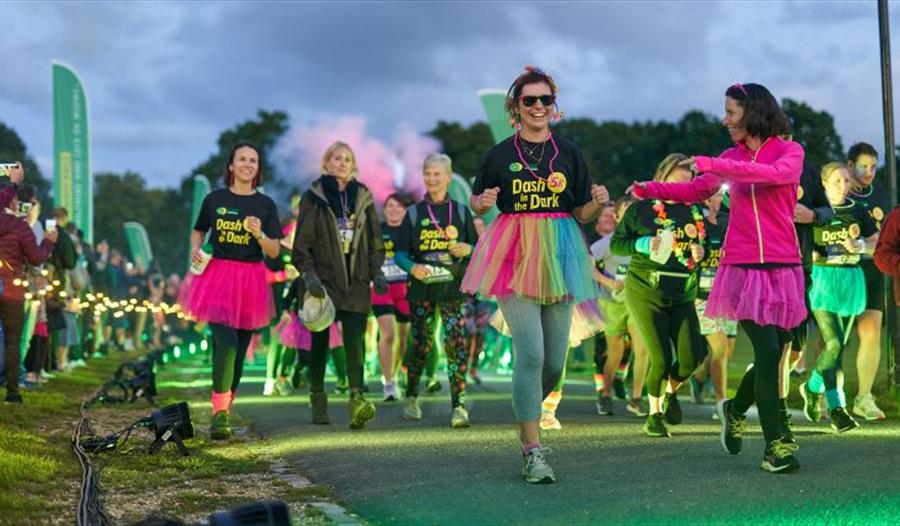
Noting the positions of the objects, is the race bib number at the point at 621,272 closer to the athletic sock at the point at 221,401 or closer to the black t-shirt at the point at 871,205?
the black t-shirt at the point at 871,205

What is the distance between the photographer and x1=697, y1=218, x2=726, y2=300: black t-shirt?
10680 millimetres

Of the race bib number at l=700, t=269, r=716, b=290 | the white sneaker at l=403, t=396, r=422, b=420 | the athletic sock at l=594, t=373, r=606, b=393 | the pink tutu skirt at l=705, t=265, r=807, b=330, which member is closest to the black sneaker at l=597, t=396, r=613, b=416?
the athletic sock at l=594, t=373, r=606, b=393

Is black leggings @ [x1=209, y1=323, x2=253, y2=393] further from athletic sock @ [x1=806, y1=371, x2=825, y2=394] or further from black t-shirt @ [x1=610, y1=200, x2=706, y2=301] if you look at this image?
athletic sock @ [x1=806, y1=371, x2=825, y2=394]

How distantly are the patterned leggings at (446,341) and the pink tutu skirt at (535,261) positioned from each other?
11.1 feet

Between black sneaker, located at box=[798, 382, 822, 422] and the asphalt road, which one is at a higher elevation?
black sneaker, located at box=[798, 382, 822, 422]

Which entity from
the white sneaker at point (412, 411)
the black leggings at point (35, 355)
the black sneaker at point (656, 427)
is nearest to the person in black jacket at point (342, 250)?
the white sneaker at point (412, 411)

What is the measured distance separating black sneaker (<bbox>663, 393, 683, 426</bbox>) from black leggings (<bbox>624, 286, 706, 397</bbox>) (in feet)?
0.45

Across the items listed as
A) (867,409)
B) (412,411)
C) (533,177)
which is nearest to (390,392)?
(412,411)

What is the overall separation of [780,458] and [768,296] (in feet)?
3.03

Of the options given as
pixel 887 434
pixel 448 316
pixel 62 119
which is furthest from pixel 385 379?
pixel 62 119

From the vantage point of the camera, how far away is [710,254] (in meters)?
10.7

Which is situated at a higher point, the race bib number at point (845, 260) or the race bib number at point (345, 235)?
the race bib number at point (345, 235)

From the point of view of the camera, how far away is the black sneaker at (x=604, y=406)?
11.9 metres

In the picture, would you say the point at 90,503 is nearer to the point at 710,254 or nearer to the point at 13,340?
the point at 710,254
